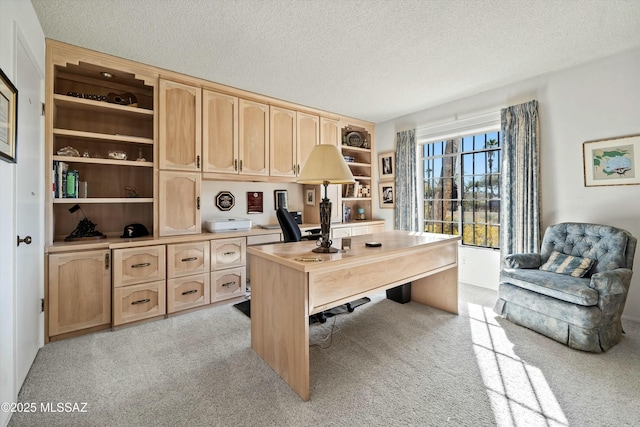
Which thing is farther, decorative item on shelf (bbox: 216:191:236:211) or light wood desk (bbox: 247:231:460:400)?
decorative item on shelf (bbox: 216:191:236:211)

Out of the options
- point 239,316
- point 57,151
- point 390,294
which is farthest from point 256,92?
point 390,294

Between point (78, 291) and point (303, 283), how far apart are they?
2.18 metres

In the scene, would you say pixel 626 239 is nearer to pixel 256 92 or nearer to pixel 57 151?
pixel 256 92

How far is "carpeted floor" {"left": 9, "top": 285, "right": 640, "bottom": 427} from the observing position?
150cm

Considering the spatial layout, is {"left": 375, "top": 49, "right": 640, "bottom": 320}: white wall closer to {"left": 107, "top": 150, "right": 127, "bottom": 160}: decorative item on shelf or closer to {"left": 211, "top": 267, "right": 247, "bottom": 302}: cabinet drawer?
{"left": 211, "top": 267, "right": 247, "bottom": 302}: cabinet drawer

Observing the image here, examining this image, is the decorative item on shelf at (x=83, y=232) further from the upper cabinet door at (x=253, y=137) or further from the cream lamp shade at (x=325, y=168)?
the cream lamp shade at (x=325, y=168)

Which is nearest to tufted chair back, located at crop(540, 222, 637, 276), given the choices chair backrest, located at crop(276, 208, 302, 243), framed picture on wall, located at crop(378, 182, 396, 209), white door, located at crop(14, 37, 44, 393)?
framed picture on wall, located at crop(378, 182, 396, 209)

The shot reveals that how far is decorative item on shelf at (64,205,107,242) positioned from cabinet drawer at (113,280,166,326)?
0.60 m

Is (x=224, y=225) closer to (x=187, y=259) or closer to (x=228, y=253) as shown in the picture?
(x=228, y=253)

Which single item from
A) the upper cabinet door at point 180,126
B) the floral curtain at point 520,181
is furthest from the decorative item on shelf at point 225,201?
the floral curtain at point 520,181

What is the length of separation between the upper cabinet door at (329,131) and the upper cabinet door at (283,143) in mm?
522

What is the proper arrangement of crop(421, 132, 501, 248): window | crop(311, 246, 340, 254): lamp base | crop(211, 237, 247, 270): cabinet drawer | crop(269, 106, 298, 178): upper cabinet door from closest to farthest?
crop(311, 246, 340, 254): lamp base < crop(211, 237, 247, 270): cabinet drawer < crop(421, 132, 501, 248): window < crop(269, 106, 298, 178): upper cabinet door

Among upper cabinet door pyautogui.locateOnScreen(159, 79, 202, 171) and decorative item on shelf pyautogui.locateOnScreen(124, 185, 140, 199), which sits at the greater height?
upper cabinet door pyautogui.locateOnScreen(159, 79, 202, 171)

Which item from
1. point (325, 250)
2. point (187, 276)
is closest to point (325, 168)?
point (325, 250)
